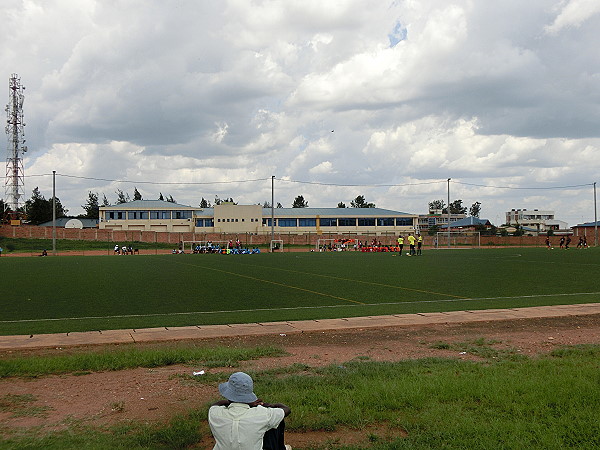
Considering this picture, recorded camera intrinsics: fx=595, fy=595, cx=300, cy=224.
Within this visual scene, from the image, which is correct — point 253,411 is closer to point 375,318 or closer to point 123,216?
point 375,318

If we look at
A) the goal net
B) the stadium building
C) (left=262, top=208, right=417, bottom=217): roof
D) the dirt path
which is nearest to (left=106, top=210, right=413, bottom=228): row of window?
the stadium building

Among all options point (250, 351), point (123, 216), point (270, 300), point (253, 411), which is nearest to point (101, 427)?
point (253, 411)

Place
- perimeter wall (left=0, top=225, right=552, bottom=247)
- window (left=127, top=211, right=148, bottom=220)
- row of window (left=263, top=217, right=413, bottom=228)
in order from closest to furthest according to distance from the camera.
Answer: perimeter wall (left=0, top=225, right=552, bottom=247), window (left=127, top=211, right=148, bottom=220), row of window (left=263, top=217, right=413, bottom=228)

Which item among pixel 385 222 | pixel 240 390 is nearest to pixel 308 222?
pixel 385 222

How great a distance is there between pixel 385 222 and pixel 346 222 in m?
7.65

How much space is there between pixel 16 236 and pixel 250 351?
3261 inches

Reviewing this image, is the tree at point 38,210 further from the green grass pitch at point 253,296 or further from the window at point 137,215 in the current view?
the green grass pitch at point 253,296

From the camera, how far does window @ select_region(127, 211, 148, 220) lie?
362 ft

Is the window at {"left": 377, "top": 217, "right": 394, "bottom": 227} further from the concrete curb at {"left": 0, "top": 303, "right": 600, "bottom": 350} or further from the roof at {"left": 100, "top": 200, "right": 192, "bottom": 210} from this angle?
the concrete curb at {"left": 0, "top": 303, "right": 600, "bottom": 350}

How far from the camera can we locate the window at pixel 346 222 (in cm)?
11369

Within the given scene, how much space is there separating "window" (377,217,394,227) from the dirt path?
10255 cm

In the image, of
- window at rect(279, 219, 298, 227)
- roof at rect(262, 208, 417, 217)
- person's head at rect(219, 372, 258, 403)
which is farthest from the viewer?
roof at rect(262, 208, 417, 217)

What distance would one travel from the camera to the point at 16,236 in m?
82.4

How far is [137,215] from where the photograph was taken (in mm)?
110812
